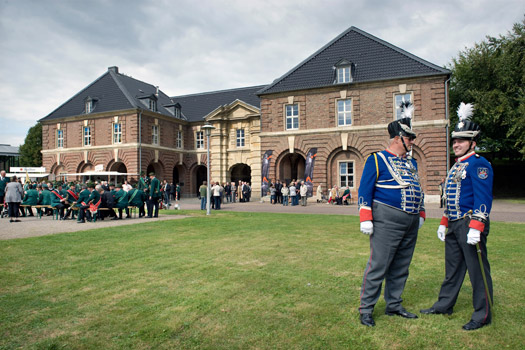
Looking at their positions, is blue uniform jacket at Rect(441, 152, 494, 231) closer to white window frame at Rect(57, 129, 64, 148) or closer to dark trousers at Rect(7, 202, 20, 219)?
dark trousers at Rect(7, 202, 20, 219)

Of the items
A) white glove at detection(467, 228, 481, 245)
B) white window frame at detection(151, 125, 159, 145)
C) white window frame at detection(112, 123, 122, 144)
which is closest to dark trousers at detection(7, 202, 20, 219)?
white glove at detection(467, 228, 481, 245)

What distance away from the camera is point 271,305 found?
14.3ft

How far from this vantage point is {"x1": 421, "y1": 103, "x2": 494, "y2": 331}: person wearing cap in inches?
153

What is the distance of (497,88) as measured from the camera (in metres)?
31.3

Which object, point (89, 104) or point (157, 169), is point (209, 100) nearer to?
point (157, 169)

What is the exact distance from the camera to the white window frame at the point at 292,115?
28.9 metres

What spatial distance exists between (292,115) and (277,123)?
4.40 ft

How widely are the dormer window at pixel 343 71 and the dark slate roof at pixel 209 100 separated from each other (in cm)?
1241

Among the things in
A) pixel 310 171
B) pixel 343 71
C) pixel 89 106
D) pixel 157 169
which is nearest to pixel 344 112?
pixel 343 71

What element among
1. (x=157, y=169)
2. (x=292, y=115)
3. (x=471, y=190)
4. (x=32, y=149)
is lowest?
(x=471, y=190)

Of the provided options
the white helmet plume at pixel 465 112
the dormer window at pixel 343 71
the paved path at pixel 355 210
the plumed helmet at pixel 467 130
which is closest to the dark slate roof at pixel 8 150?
the paved path at pixel 355 210

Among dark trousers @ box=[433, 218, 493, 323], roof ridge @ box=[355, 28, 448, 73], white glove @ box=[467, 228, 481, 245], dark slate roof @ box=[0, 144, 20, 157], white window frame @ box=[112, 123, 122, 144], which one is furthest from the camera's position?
dark slate roof @ box=[0, 144, 20, 157]

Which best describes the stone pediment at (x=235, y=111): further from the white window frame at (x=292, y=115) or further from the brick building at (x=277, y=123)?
the white window frame at (x=292, y=115)

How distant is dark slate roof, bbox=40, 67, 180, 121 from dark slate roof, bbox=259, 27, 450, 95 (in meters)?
13.8
